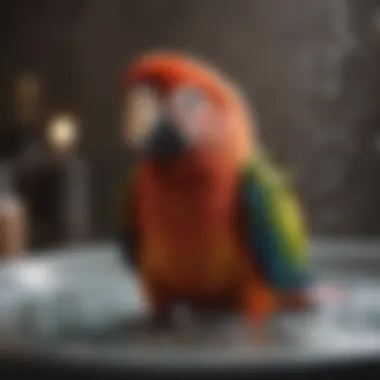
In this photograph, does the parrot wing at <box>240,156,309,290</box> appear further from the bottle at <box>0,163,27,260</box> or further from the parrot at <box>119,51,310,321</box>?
the bottle at <box>0,163,27,260</box>

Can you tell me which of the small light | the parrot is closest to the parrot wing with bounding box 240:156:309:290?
the parrot

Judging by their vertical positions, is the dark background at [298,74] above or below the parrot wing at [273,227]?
above

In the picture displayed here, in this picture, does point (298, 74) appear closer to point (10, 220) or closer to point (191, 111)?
point (191, 111)

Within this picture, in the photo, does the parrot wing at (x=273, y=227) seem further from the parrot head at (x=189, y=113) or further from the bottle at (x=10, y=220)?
the bottle at (x=10, y=220)

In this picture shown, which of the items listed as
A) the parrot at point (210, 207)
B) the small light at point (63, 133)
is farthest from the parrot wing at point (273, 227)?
the small light at point (63, 133)

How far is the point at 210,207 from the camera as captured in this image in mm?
418

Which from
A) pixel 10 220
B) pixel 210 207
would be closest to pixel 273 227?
pixel 210 207

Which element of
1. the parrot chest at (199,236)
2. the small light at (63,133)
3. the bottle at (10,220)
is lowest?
the parrot chest at (199,236)

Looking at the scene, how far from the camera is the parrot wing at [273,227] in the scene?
1.37ft

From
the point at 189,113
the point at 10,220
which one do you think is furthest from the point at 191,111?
the point at 10,220

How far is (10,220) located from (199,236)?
114 mm

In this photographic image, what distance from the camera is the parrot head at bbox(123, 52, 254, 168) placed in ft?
1.38

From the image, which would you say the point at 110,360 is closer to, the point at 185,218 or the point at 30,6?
the point at 185,218

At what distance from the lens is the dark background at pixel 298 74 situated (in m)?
0.44
